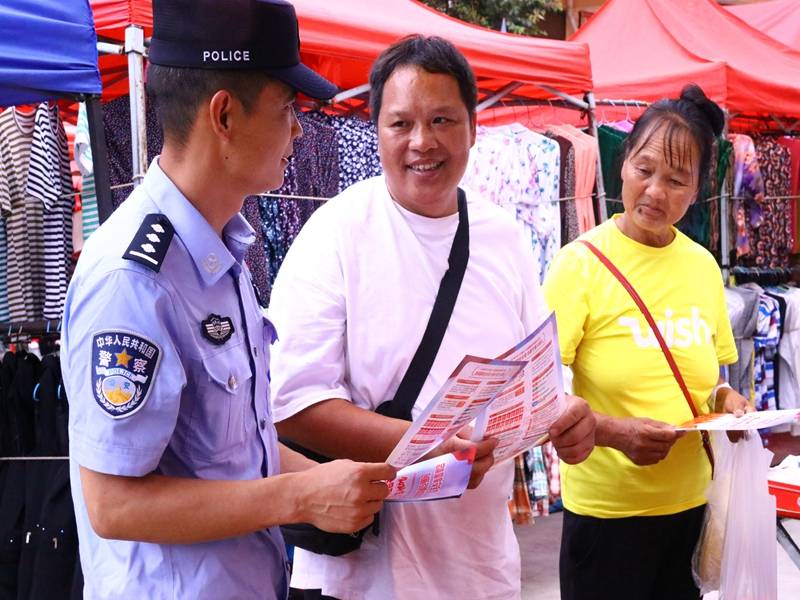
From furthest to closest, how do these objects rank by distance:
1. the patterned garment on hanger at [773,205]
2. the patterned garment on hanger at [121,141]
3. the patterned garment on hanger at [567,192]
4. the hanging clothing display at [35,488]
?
the patterned garment on hanger at [773,205]
the patterned garment on hanger at [567,192]
the patterned garment on hanger at [121,141]
the hanging clothing display at [35,488]

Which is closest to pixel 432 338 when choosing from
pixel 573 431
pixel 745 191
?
pixel 573 431

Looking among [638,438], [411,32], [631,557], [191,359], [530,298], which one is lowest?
[631,557]

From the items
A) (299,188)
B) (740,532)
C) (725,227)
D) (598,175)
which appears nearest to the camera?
(740,532)

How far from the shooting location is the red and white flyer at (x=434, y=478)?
150cm

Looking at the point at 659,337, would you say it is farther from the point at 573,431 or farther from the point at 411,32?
the point at 411,32

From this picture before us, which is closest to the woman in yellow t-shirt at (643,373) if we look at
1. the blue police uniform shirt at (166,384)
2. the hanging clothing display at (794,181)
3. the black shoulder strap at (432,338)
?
the black shoulder strap at (432,338)

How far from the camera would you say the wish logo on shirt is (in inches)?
98.3

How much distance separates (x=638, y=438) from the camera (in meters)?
2.34

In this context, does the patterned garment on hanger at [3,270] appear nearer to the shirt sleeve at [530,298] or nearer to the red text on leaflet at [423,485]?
Answer: the shirt sleeve at [530,298]

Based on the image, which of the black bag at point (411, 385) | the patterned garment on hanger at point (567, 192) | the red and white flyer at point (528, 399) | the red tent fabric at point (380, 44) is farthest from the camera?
the patterned garment on hanger at point (567, 192)

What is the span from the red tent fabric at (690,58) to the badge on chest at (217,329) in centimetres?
599

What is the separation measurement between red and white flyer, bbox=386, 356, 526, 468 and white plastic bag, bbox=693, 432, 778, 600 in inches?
50.6

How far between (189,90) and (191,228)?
0.67 ft

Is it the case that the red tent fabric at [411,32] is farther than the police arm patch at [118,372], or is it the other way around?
the red tent fabric at [411,32]
